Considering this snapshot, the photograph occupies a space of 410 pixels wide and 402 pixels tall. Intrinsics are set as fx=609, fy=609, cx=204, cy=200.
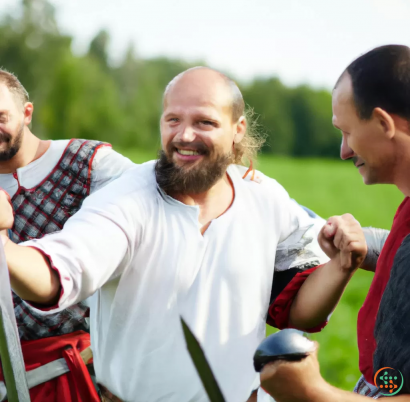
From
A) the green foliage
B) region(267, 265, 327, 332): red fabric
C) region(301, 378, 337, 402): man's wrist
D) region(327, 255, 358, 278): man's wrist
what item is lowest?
the green foliage

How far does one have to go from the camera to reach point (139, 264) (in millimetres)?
2320

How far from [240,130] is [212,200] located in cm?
36

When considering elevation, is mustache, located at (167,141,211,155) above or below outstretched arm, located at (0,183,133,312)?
above

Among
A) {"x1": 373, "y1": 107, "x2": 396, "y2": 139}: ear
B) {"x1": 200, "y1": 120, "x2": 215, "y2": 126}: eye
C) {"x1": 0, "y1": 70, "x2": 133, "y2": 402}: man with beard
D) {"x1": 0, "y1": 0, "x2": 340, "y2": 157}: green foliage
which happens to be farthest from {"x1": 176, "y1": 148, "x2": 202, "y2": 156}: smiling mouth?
{"x1": 0, "y1": 0, "x2": 340, "y2": 157}: green foliage

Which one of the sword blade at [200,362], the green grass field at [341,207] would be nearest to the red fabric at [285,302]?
the green grass field at [341,207]

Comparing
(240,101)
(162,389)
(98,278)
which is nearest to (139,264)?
(98,278)

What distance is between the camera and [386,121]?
192 cm

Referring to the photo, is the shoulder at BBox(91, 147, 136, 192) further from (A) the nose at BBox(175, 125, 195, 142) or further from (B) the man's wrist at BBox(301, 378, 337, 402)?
(B) the man's wrist at BBox(301, 378, 337, 402)

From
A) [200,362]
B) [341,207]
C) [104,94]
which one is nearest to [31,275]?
[200,362]

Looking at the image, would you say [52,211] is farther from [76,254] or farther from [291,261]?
[291,261]

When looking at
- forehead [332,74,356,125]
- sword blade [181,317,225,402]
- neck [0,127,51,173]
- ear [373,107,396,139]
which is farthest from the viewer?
neck [0,127,51,173]

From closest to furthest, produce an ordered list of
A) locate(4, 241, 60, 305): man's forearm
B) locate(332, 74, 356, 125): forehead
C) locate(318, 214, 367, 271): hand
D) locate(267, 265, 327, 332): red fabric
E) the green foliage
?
locate(4, 241, 60, 305): man's forearm → locate(332, 74, 356, 125): forehead → locate(318, 214, 367, 271): hand → locate(267, 265, 327, 332): red fabric → the green foliage

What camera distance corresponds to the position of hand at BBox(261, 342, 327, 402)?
54.8 inches

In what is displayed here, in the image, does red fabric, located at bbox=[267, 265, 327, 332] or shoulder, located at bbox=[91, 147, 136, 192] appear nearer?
red fabric, located at bbox=[267, 265, 327, 332]
